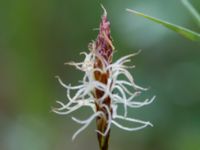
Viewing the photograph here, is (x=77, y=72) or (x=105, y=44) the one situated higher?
(x=77, y=72)

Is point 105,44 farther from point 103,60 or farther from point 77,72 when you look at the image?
point 77,72

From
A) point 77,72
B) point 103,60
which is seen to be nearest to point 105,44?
point 103,60

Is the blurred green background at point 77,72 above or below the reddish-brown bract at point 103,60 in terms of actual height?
above

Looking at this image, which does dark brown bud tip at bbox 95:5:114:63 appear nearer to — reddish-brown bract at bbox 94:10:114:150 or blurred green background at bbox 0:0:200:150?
reddish-brown bract at bbox 94:10:114:150

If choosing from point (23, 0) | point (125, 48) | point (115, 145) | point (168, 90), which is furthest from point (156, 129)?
point (23, 0)

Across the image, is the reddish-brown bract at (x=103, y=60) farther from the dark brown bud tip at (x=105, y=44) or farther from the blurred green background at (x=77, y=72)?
the blurred green background at (x=77, y=72)

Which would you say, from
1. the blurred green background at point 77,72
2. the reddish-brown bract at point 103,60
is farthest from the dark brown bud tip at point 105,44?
the blurred green background at point 77,72

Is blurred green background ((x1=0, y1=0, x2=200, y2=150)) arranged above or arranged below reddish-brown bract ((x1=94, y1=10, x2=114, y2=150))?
above

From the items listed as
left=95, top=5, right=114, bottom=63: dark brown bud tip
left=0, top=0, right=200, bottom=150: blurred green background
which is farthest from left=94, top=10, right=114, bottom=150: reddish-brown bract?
left=0, top=0, right=200, bottom=150: blurred green background
